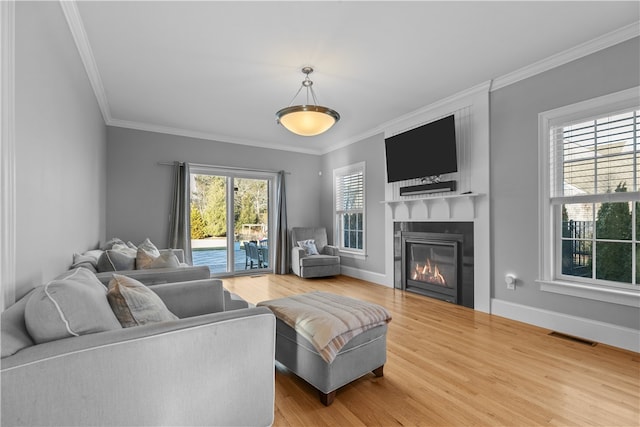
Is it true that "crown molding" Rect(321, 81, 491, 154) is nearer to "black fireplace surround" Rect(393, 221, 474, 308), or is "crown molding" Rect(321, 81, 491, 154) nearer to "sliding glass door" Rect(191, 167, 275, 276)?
"black fireplace surround" Rect(393, 221, 474, 308)

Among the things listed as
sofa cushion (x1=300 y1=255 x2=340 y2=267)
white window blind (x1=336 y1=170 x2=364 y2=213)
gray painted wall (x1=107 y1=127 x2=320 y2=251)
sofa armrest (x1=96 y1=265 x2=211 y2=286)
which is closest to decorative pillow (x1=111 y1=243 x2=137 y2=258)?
sofa armrest (x1=96 y1=265 x2=211 y2=286)

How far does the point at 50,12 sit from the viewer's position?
1.94 m

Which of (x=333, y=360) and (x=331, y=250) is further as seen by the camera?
(x=331, y=250)

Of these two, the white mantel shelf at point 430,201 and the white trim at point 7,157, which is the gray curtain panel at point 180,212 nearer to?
the white mantel shelf at point 430,201

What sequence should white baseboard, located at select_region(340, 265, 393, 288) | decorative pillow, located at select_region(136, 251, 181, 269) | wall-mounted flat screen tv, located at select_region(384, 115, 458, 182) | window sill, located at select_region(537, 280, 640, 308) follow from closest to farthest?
window sill, located at select_region(537, 280, 640, 308), decorative pillow, located at select_region(136, 251, 181, 269), wall-mounted flat screen tv, located at select_region(384, 115, 458, 182), white baseboard, located at select_region(340, 265, 393, 288)

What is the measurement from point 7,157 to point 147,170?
14.0 ft

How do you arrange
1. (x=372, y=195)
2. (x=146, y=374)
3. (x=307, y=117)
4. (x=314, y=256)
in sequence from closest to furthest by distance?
1. (x=146, y=374)
2. (x=307, y=117)
3. (x=372, y=195)
4. (x=314, y=256)

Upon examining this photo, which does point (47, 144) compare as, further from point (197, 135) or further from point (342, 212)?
point (342, 212)

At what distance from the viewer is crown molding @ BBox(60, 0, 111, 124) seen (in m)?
2.28

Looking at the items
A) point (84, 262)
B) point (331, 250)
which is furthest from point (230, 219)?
point (84, 262)

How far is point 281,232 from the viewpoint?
6344 millimetres

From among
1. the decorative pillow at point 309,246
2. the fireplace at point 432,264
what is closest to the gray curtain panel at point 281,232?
the decorative pillow at point 309,246

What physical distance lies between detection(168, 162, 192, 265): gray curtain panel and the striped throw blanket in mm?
3561

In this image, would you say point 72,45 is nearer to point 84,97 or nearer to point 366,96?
point 84,97
